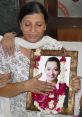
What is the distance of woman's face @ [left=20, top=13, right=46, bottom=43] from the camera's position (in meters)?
1.46

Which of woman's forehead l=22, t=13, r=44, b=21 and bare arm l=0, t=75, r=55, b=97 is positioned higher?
woman's forehead l=22, t=13, r=44, b=21

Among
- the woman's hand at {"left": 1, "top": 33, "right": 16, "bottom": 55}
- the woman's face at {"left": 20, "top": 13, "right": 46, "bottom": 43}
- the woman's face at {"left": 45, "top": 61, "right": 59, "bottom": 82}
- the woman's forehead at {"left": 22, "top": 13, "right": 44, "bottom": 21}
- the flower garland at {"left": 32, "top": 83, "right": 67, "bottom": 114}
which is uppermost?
the woman's forehead at {"left": 22, "top": 13, "right": 44, "bottom": 21}

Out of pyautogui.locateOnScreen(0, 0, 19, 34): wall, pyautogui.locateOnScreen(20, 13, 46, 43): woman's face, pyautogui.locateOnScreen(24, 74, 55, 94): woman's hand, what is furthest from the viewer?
pyautogui.locateOnScreen(0, 0, 19, 34): wall

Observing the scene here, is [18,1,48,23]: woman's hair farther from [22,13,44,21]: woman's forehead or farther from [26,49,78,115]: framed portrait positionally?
[26,49,78,115]: framed portrait

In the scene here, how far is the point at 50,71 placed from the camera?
1.39 meters

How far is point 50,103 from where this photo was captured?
1.42 meters

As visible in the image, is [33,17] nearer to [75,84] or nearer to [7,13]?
[75,84]

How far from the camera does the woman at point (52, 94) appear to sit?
138 cm

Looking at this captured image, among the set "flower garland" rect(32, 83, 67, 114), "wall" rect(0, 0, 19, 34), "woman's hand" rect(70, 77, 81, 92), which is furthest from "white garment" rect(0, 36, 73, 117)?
"wall" rect(0, 0, 19, 34)

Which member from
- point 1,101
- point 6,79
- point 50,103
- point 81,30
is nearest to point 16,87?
point 6,79

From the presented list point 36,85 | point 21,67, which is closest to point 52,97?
point 36,85

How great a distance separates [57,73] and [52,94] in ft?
0.36

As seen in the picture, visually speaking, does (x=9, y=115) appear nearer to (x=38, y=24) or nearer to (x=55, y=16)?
(x=38, y=24)

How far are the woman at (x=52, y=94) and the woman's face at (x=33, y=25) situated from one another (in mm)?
179
